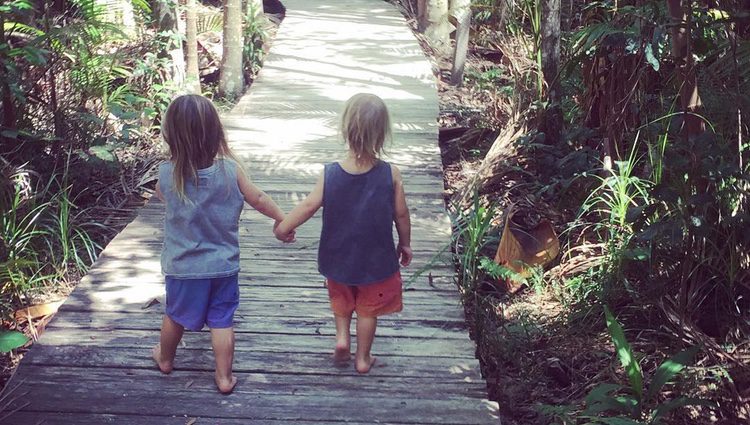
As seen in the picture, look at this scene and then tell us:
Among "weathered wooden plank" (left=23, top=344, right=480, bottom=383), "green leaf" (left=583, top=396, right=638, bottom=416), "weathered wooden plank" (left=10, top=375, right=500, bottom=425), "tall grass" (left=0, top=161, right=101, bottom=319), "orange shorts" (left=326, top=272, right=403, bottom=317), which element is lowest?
"tall grass" (left=0, top=161, right=101, bottom=319)

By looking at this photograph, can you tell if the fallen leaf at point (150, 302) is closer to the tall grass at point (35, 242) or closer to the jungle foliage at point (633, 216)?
the tall grass at point (35, 242)

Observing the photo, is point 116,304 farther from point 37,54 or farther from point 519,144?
point 519,144

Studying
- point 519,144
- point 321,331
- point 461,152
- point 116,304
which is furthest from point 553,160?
point 116,304

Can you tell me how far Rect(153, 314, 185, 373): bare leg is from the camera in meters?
3.83

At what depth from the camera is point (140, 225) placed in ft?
20.0

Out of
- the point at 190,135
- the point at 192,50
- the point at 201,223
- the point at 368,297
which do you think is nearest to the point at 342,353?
the point at 368,297

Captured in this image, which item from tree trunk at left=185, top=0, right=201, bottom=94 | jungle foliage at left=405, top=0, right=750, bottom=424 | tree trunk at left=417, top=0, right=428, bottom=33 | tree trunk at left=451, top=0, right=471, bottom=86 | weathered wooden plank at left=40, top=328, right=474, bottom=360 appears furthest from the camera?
tree trunk at left=417, top=0, right=428, bottom=33

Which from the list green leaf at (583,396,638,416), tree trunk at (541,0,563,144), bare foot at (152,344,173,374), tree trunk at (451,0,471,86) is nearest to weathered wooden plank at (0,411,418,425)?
bare foot at (152,344,173,374)

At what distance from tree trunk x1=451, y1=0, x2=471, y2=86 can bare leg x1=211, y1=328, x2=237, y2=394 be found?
7162mm

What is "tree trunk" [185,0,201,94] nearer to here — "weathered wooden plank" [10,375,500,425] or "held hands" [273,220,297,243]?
"held hands" [273,220,297,243]

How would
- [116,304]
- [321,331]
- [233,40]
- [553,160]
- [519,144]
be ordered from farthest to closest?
1. [233,40]
2. [519,144]
3. [553,160]
4. [116,304]
5. [321,331]

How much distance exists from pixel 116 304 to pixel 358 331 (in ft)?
5.17

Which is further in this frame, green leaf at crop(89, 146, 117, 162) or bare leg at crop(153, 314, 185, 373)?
green leaf at crop(89, 146, 117, 162)

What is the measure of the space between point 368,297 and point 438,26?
9801mm
